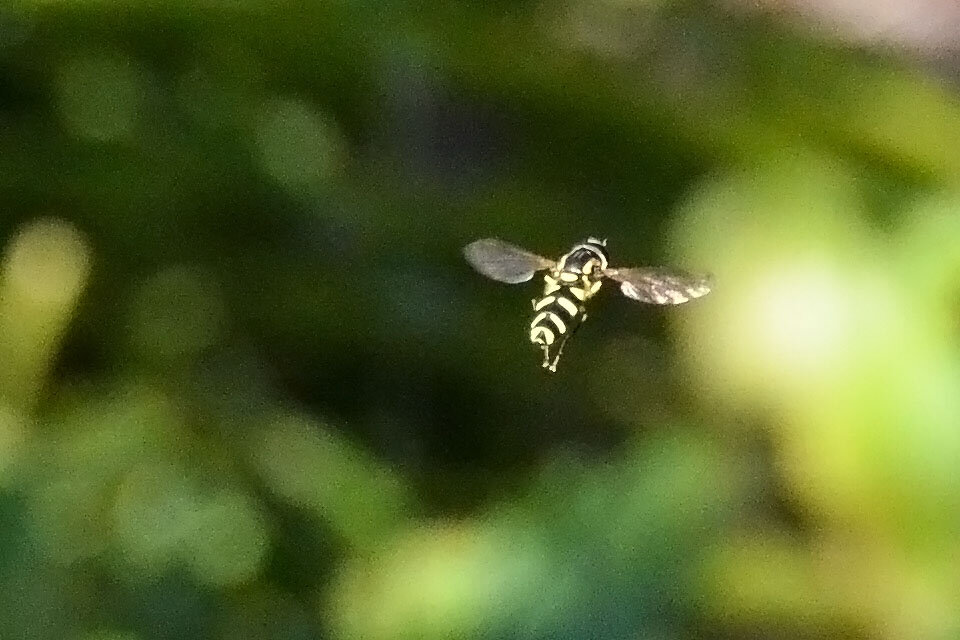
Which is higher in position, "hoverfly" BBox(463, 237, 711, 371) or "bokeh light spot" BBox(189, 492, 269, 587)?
"hoverfly" BBox(463, 237, 711, 371)

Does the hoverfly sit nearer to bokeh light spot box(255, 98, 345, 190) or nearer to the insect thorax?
the insect thorax

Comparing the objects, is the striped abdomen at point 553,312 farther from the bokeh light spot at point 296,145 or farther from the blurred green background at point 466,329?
the bokeh light spot at point 296,145

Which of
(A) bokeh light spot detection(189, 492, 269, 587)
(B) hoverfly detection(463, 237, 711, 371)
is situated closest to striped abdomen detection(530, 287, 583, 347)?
(B) hoverfly detection(463, 237, 711, 371)

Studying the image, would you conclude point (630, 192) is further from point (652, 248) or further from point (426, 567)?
point (426, 567)

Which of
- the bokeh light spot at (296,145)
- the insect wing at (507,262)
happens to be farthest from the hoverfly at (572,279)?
the bokeh light spot at (296,145)

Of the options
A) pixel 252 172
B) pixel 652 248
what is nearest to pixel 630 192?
pixel 652 248

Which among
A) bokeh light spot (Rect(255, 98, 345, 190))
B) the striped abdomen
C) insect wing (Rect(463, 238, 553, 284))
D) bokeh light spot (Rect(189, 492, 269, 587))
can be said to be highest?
bokeh light spot (Rect(255, 98, 345, 190))

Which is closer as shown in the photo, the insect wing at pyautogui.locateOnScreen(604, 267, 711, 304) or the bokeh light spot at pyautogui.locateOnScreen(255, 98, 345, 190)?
the insect wing at pyautogui.locateOnScreen(604, 267, 711, 304)
